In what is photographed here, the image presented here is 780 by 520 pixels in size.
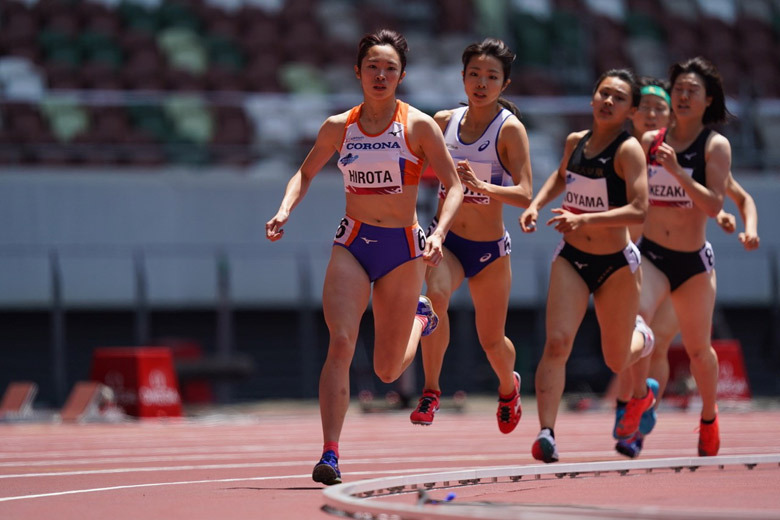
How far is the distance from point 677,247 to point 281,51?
13622 millimetres

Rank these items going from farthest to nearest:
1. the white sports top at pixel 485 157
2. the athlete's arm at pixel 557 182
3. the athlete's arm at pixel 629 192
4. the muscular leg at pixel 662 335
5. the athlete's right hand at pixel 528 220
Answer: the muscular leg at pixel 662 335 < the athlete's arm at pixel 557 182 < the white sports top at pixel 485 157 < the athlete's arm at pixel 629 192 < the athlete's right hand at pixel 528 220

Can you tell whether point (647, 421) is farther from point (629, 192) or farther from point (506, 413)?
point (629, 192)

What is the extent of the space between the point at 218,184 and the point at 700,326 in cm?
1124

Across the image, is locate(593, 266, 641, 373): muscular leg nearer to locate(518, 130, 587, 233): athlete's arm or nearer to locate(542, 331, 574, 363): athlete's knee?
locate(542, 331, 574, 363): athlete's knee

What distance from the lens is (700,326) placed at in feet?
30.6

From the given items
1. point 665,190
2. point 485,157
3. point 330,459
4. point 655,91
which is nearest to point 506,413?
point 485,157

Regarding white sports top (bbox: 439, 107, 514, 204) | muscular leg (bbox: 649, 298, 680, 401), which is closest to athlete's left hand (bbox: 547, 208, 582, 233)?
white sports top (bbox: 439, 107, 514, 204)

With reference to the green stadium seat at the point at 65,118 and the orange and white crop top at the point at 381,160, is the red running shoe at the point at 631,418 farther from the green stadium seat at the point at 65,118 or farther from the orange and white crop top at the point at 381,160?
the green stadium seat at the point at 65,118

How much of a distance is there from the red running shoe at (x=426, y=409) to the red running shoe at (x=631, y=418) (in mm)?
1346

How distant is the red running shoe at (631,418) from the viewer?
357 inches

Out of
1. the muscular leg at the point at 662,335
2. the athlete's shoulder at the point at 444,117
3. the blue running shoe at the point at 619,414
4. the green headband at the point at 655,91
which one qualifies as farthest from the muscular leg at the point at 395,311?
the green headband at the point at 655,91

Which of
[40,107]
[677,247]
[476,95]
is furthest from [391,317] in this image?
[40,107]

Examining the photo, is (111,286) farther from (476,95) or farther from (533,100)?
(476,95)

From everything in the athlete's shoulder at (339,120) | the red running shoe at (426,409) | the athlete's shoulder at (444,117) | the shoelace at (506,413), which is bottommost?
the shoelace at (506,413)
